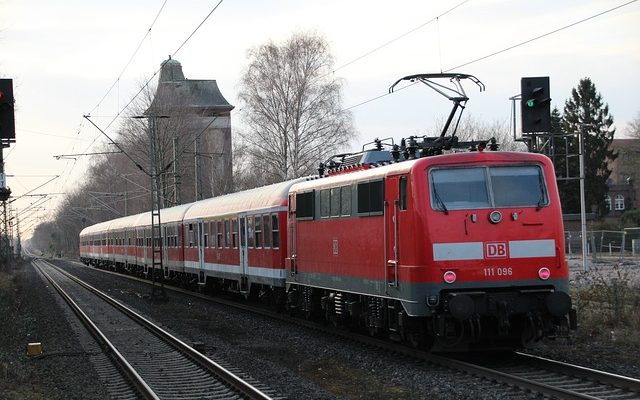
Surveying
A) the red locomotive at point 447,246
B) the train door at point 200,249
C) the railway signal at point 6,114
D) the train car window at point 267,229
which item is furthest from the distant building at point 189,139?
the railway signal at point 6,114

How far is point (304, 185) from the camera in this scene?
18.6 meters

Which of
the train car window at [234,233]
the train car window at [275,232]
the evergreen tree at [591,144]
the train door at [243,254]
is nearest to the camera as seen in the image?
the train car window at [275,232]

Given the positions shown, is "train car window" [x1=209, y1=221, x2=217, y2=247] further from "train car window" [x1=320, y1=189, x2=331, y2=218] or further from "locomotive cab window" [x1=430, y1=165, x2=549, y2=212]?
"locomotive cab window" [x1=430, y1=165, x2=549, y2=212]

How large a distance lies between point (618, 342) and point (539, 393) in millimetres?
4558

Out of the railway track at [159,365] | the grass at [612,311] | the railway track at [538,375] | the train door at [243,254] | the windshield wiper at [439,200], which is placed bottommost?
the railway track at [159,365]

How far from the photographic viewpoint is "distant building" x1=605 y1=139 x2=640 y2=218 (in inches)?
2980

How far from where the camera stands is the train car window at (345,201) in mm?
15781

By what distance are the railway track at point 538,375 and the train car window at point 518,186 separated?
2247 mm

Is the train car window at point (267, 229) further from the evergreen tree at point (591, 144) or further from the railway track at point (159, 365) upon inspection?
the evergreen tree at point (591, 144)

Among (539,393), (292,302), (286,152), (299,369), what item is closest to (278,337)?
(292,302)

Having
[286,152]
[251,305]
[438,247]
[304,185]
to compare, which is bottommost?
[251,305]

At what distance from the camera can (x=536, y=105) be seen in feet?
55.9

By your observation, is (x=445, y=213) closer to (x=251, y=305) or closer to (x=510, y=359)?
(x=510, y=359)

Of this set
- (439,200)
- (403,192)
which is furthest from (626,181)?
(439,200)
